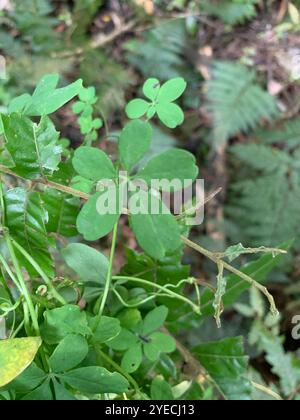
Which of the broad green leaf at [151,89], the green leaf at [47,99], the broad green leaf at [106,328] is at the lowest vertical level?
the broad green leaf at [106,328]

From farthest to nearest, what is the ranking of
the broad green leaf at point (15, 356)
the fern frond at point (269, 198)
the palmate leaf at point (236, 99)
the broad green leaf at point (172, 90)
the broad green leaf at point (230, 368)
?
the palmate leaf at point (236, 99) → the fern frond at point (269, 198) → the broad green leaf at point (230, 368) → the broad green leaf at point (172, 90) → the broad green leaf at point (15, 356)

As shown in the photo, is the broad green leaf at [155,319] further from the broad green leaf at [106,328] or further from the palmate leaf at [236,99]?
the palmate leaf at [236,99]

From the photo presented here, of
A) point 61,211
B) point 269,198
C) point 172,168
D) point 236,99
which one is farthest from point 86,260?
point 236,99

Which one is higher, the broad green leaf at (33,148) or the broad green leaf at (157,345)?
the broad green leaf at (33,148)

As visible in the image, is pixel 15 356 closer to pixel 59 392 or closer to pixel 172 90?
pixel 59 392

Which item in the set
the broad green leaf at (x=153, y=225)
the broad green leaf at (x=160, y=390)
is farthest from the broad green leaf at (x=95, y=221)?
the broad green leaf at (x=160, y=390)
